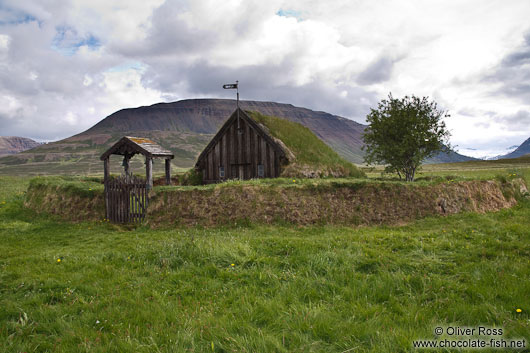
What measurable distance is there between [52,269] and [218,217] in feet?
20.2

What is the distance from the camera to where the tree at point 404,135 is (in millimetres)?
17484

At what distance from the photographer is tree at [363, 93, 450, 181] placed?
17484 mm

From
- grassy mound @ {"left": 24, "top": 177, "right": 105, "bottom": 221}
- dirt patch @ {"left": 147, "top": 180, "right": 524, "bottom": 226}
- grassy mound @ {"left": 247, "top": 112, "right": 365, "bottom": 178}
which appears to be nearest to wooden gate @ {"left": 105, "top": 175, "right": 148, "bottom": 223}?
grassy mound @ {"left": 24, "top": 177, "right": 105, "bottom": 221}

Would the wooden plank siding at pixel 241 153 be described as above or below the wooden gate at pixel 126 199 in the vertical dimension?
above

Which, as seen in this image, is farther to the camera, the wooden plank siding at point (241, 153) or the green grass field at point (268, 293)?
the wooden plank siding at point (241, 153)

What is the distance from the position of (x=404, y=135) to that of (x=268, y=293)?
49.8 feet

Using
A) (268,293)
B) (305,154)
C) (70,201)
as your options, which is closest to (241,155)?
(305,154)

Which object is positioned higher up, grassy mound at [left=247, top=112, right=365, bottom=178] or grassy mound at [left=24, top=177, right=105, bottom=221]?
grassy mound at [left=247, top=112, right=365, bottom=178]

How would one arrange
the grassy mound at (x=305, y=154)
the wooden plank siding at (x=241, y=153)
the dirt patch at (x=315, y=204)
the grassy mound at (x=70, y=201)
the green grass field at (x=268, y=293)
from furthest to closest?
the wooden plank siding at (x=241, y=153), the grassy mound at (x=305, y=154), the grassy mound at (x=70, y=201), the dirt patch at (x=315, y=204), the green grass field at (x=268, y=293)

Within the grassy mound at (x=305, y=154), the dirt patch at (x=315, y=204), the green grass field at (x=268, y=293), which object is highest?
the grassy mound at (x=305, y=154)

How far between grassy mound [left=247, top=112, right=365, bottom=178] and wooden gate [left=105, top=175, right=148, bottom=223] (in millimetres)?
8150

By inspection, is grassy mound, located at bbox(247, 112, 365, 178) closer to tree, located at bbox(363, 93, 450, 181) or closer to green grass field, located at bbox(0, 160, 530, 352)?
tree, located at bbox(363, 93, 450, 181)

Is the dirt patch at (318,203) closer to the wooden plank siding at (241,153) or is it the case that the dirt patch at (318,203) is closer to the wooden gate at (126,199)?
the wooden gate at (126,199)

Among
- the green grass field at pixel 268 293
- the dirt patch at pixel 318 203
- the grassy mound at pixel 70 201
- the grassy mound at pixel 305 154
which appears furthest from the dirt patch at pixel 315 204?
the grassy mound at pixel 305 154
